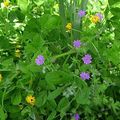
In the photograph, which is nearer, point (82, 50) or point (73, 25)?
point (82, 50)

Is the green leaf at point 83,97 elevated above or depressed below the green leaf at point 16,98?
above

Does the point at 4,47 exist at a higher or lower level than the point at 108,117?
higher

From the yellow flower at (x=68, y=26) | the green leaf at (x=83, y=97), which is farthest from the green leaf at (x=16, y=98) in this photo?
the yellow flower at (x=68, y=26)

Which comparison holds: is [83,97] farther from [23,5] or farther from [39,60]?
[23,5]

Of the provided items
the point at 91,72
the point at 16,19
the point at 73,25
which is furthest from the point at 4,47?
the point at 91,72

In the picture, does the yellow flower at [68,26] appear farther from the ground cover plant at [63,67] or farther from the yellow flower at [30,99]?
the yellow flower at [30,99]

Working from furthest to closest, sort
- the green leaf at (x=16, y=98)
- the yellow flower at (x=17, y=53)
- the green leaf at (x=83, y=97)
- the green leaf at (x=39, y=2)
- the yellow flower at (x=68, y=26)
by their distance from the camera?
the green leaf at (x=39, y=2), the yellow flower at (x=17, y=53), the yellow flower at (x=68, y=26), the green leaf at (x=16, y=98), the green leaf at (x=83, y=97)

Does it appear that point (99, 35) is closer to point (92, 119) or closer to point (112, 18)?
point (112, 18)

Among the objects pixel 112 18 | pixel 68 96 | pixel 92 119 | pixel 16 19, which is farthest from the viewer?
pixel 16 19
